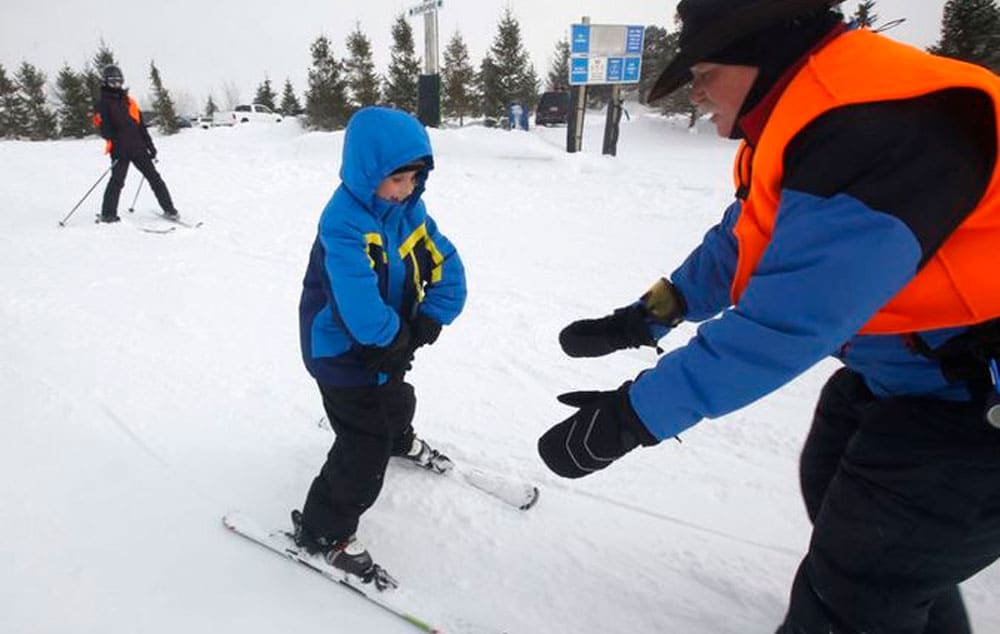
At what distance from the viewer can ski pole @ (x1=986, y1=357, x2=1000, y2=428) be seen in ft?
3.56

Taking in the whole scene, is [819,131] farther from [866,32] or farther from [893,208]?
[866,32]

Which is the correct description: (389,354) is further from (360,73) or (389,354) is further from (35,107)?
(35,107)

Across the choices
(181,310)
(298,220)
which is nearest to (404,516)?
(181,310)

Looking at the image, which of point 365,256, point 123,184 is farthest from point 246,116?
point 365,256

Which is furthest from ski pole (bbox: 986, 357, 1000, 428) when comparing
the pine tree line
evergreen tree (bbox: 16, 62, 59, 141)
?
evergreen tree (bbox: 16, 62, 59, 141)

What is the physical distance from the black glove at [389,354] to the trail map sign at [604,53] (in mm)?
10879

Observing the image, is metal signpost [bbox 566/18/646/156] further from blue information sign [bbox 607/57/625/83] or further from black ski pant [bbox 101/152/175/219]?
black ski pant [bbox 101/152/175/219]

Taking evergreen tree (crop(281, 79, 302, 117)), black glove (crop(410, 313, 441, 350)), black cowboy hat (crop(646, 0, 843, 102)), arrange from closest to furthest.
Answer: black cowboy hat (crop(646, 0, 843, 102)) < black glove (crop(410, 313, 441, 350)) < evergreen tree (crop(281, 79, 302, 117))

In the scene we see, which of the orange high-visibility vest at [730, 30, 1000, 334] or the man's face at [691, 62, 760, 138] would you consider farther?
the man's face at [691, 62, 760, 138]

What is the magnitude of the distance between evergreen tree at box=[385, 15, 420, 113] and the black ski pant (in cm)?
2023

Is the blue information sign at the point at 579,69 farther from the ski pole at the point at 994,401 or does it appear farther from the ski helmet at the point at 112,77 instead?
the ski pole at the point at 994,401

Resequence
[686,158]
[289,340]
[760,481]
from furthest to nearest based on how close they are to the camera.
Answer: [686,158] < [289,340] < [760,481]

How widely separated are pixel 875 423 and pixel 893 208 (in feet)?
2.22

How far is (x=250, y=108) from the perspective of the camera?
112 ft
